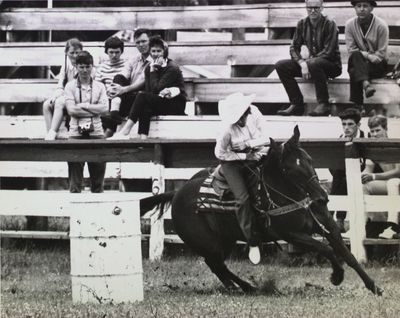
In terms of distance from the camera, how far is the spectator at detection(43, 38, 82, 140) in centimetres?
1427

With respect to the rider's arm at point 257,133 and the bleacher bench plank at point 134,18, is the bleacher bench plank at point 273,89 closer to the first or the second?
the bleacher bench plank at point 134,18

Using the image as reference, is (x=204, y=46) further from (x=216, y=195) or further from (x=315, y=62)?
(x=216, y=195)

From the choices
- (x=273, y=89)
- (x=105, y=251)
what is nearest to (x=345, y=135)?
(x=273, y=89)

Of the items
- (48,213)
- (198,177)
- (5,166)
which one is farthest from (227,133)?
(5,166)

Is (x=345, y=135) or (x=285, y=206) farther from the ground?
(x=345, y=135)

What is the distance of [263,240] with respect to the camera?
11.0m

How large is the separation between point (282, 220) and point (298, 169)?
1.97 feet

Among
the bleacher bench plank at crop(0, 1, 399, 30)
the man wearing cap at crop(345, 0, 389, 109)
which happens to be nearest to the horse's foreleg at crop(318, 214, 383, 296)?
the man wearing cap at crop(345, 0, 389, 109)

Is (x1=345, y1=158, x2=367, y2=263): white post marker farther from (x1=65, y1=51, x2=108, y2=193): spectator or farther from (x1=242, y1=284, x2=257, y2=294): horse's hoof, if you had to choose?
(x1=65, y1=51, x2=108, y2=193): spectator

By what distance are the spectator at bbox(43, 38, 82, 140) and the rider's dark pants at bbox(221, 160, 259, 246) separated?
403 cm

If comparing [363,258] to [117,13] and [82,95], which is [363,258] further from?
[117,13]

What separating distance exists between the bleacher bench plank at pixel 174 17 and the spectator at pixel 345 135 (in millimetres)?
3127

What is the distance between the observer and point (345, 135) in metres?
13.4

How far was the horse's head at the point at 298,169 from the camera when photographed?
10.5 metres
